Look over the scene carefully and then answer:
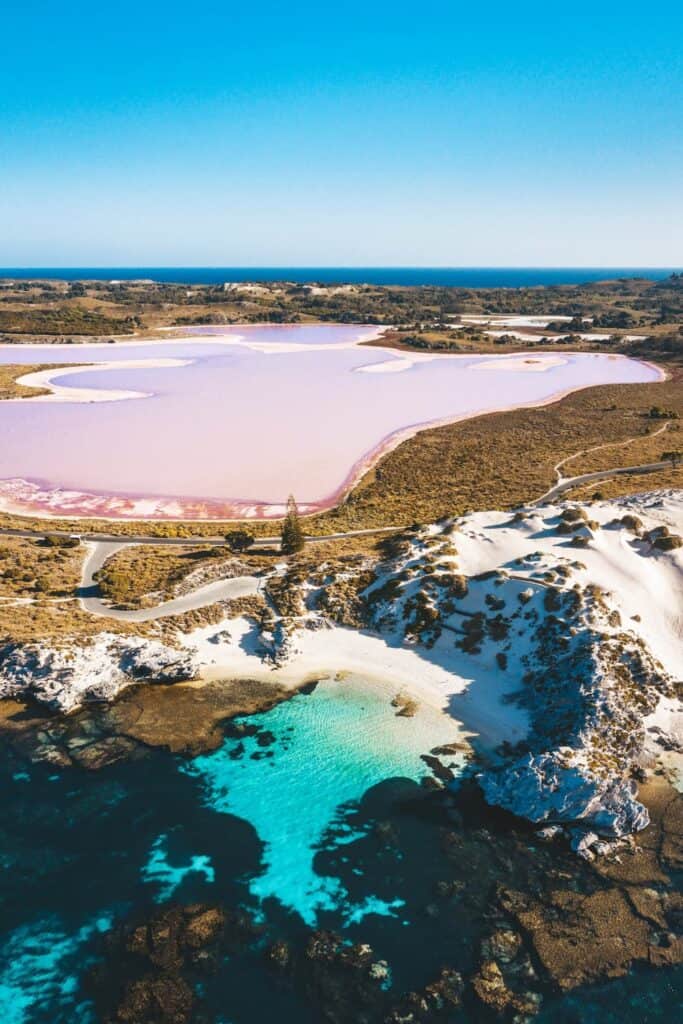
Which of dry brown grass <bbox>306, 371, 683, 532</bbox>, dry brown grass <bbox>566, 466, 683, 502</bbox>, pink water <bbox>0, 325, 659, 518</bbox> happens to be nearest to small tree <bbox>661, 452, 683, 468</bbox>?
dry brown grass <bbox>566, 466, 683, 502</bbox>

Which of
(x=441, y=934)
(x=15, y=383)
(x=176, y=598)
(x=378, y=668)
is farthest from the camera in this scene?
(x=15, y=383)

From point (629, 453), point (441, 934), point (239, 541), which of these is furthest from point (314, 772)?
point (629, 453)

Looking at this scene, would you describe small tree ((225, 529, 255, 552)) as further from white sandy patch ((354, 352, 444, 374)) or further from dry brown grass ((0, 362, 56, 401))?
white sandy patch ((354, 352, 444, 374))

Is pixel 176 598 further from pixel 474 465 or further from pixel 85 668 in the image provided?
pixel 474 465

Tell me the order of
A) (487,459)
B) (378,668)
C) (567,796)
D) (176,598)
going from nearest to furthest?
(567,796) < (378,668) < (176,598) < (487,459)

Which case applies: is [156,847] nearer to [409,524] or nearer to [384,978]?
[384,978]

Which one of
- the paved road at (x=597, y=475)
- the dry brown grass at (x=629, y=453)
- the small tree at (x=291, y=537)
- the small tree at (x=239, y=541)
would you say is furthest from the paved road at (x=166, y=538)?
the dry brown grass at (x=629, y=453)
